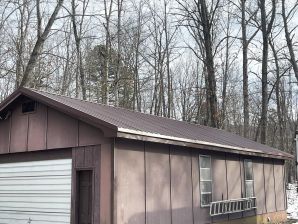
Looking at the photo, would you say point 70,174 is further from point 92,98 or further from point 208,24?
point 92,98

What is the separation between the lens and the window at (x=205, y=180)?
42.8 feet

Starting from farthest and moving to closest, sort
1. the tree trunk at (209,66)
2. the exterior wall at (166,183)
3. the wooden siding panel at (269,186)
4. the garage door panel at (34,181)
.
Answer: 1. the tree trunk at (209,66)
2. the wooden siding panel at (269,186)
3. the garage door panel at (34,181)
4. the exterior wall at (166,183)

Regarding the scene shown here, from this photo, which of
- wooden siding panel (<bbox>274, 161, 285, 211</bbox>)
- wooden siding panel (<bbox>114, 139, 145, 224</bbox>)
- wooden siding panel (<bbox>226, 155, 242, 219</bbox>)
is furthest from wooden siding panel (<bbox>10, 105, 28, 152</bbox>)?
wooden siding panel (<bbox>274, 161, 285, 211</bbox>)

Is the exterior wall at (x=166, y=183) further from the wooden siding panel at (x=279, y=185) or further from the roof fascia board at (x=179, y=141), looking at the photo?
the wooden siding panel at (x=279, y=185)

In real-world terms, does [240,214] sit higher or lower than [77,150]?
lower

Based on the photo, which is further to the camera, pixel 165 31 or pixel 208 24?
pixel 165 31

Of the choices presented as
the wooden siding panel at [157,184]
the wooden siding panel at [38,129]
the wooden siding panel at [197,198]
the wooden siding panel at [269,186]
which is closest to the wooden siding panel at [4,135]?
the wooden siding panel at [38,129]

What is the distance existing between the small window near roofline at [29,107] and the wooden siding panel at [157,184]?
3.55m

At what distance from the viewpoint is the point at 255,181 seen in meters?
16.6

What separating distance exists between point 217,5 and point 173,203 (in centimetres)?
1988

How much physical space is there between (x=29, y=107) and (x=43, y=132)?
109cm

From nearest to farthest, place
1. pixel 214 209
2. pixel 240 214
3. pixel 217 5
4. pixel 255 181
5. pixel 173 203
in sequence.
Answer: pixel 173 203, pixel 214 209, pixel 240 214, pixel 255 181, pixel 217 5

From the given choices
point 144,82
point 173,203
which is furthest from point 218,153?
point 144,82

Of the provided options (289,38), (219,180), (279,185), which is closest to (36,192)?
(219,180)
